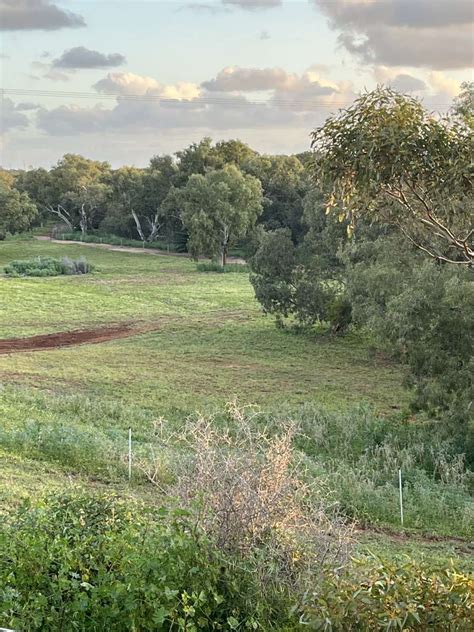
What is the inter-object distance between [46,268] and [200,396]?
3445 cm

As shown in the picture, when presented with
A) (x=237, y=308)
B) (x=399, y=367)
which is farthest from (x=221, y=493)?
(x=237, y=308)

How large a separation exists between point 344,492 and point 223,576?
222 inches

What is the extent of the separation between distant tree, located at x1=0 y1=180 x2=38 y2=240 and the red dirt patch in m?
39.0

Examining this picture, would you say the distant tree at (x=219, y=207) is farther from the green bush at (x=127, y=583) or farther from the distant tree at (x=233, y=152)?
the green bush at (x=127, y=583)

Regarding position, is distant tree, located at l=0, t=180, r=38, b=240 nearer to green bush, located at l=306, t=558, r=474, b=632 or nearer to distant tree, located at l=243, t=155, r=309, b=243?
distant tree, located at l=243, t=155, r=309, b=243

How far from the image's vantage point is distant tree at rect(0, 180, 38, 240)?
6681cm

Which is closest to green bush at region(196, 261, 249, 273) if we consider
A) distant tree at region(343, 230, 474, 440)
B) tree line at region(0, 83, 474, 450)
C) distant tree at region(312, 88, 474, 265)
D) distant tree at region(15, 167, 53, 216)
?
tree line at region(0, 83, 474, 450)

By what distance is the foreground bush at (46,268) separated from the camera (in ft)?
163

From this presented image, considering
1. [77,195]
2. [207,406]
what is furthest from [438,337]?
[77,195]

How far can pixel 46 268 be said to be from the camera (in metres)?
50.9

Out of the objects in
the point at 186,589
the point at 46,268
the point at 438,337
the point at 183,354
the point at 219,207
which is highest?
the point at 219,207

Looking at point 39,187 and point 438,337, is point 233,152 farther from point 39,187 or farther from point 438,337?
point 438,337

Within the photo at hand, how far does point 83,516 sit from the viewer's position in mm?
6277

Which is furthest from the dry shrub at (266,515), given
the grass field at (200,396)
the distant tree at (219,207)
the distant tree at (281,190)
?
the distant tree at (281,190)
